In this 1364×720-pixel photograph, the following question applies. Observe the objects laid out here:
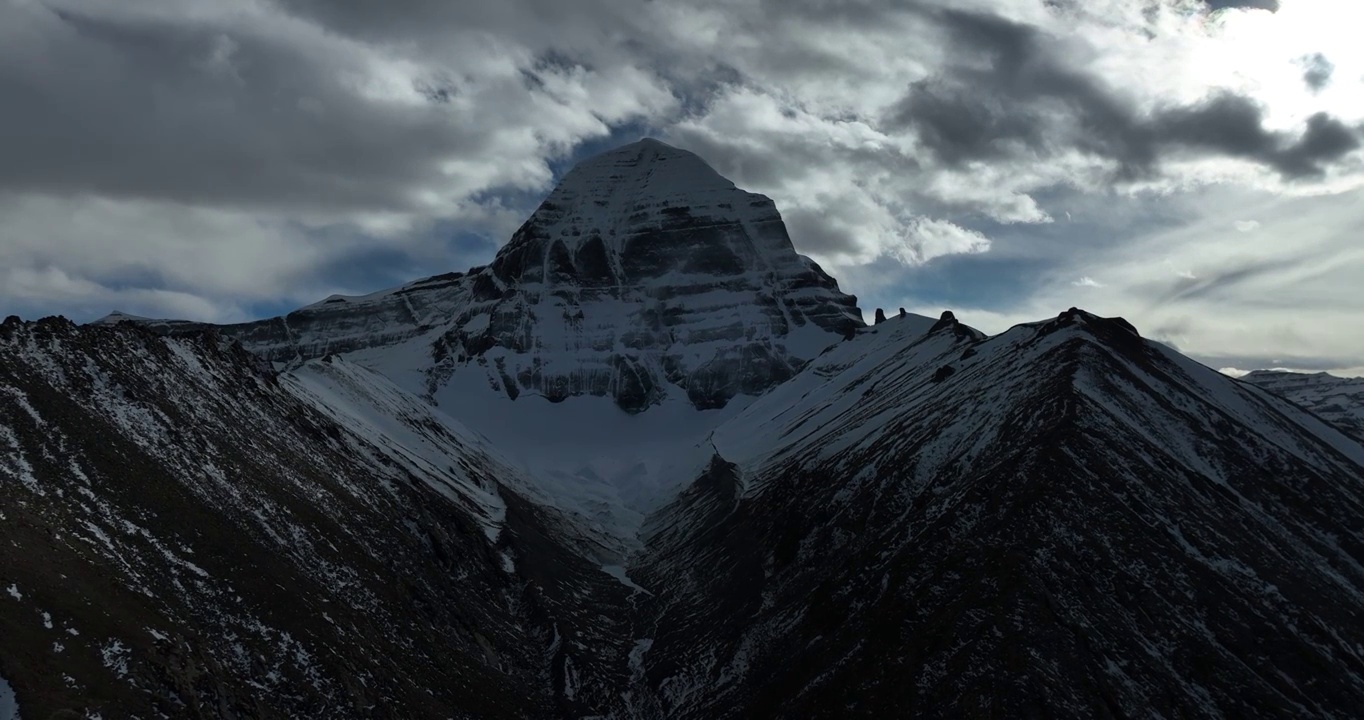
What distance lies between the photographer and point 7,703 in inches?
1423

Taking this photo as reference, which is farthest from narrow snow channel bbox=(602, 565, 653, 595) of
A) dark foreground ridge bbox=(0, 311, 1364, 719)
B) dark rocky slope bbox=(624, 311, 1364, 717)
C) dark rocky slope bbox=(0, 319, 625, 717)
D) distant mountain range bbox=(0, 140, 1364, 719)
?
dark rocky slope bbox=(0, 319, 625, 717)

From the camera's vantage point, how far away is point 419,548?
81.8m

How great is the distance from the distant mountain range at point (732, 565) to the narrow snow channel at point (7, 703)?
0.70ft

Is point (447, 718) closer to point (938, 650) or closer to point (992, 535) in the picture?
point (938, 650)

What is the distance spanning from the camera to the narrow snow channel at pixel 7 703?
1409 inches

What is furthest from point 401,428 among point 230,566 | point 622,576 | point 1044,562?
point 1044,562

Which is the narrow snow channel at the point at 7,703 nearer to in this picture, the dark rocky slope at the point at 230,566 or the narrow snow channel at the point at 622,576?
the dark rocky slope at the point at 230,566

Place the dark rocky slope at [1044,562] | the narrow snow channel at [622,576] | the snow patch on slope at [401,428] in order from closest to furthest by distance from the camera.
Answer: the dark rocky slope at [1044,562], the narrow snow channel at [622,576], the snow patch on slope at [401,428]

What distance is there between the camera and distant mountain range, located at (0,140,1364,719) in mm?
49688

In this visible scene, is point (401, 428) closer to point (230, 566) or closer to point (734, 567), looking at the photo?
point (734, 567)

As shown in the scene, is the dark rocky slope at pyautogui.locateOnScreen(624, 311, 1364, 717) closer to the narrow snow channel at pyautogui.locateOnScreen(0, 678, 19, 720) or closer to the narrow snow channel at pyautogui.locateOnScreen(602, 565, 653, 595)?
the narrow snow channel at pyautogui.locateOnScreen(602, 565, 653, 595)

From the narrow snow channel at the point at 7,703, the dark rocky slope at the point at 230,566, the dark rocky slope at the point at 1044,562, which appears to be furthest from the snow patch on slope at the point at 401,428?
the narrow snow channel at the point at 7,703

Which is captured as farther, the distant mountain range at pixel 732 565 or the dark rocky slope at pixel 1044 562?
the dark rocky slope at pixel 1044 562

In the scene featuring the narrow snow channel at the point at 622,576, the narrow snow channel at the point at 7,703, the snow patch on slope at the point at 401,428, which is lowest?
the narrow snow channel at the point at 622,576
